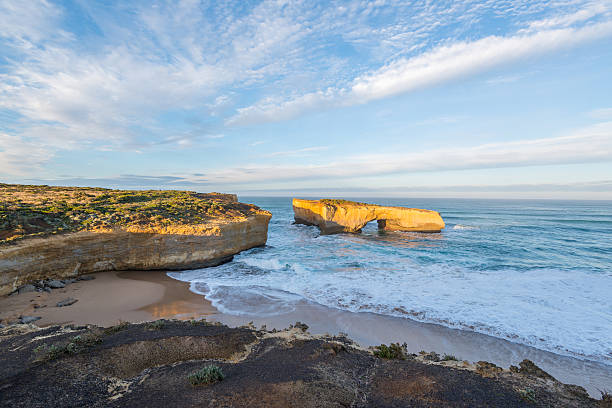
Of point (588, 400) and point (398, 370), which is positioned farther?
point (398, 370)

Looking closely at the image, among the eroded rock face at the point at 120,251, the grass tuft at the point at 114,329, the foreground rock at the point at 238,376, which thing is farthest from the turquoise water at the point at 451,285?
the foreground rock at the point at 238,376

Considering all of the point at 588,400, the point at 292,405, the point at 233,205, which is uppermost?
the point at 233,205

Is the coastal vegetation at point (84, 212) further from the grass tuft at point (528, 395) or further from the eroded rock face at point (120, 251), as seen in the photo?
the grass tuft at point (528, 395)

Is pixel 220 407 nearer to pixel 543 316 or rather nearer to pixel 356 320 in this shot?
pixel 356 320

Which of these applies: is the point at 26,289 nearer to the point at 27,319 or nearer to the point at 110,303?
the point at 27,319

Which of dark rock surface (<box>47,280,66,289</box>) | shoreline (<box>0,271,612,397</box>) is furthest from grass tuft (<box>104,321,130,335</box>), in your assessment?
dark rock surface (<box>47,280,66,289</box>)

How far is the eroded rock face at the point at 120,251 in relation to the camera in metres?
10.5

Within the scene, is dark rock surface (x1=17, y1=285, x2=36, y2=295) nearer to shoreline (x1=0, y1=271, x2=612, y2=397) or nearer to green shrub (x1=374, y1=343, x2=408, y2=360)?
shoreline (x1=0, y1=271, x2=612, y2=397)

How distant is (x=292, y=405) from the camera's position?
4.12 metres

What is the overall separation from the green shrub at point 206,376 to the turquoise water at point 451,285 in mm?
5014

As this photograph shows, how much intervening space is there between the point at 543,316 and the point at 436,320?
13.2 feet

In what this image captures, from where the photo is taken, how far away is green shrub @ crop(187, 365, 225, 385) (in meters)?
4.67

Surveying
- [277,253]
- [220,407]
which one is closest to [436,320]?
[220,407]

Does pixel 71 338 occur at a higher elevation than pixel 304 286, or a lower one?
higher
